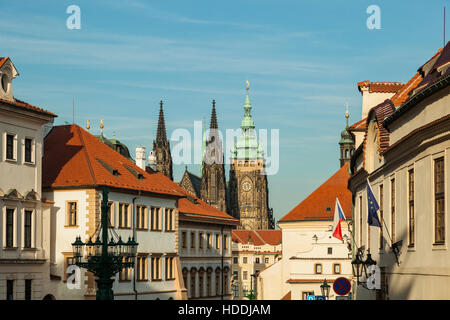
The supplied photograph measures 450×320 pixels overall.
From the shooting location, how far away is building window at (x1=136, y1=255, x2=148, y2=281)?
63.0 m

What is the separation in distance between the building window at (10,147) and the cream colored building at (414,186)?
20.4 meters

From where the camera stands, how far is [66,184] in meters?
58.4

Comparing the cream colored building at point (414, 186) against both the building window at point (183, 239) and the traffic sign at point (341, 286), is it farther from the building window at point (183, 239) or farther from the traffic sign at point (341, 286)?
the building window at point (183, 239)

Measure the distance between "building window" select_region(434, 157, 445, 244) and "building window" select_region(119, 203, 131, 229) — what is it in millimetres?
38329

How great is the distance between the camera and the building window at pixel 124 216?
2415 inches

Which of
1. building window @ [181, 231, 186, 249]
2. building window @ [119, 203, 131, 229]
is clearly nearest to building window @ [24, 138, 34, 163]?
building window @ [119, 203, 131, 229]

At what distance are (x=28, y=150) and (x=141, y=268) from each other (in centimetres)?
1456

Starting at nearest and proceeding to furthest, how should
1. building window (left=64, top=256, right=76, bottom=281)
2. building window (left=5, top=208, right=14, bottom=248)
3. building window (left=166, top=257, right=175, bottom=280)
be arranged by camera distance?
building window (left=5, top=208, right=14, bottom=248) → building window (left=64, top=256, right=76, bottom=281) → building window (left=166, top=257, right=175, bottom=280)

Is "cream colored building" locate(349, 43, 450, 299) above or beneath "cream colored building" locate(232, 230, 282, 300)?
above

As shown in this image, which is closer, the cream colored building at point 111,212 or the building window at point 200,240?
the cream colored building at point 111,212

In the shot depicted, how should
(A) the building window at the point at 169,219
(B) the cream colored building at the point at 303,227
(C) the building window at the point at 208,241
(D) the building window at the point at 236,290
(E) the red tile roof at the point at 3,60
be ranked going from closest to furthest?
(E) the red tile roof at the point at 3,60
(A) the building window at the point at 169,219
(C) the building window at the point at 208,241
(B) the cream colored building at the point at 303,227
(D) the building window at the point at 236,290

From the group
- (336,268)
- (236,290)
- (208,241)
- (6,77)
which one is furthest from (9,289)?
(236,290)

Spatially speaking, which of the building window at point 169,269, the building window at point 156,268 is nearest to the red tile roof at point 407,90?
the building window at point 156,268

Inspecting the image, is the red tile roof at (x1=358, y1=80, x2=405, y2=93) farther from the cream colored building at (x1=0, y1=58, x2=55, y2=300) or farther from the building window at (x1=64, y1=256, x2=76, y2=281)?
the building window at (x1=64, y1=256, x2=76, y2=281)
